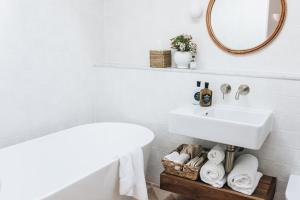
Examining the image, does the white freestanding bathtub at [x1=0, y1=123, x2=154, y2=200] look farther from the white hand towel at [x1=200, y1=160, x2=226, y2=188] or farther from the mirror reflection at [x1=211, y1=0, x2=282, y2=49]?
the mirror reflection at [x1=211, y1=0, x2=282, y2=49]

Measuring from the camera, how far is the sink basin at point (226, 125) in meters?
1.83

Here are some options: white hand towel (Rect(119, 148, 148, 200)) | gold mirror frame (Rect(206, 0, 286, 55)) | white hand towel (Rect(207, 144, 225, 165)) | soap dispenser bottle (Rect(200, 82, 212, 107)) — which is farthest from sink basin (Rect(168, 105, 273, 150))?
gold mirror frame (Rect(206, 0, 286, 55))

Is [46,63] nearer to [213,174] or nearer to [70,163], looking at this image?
[70,163]

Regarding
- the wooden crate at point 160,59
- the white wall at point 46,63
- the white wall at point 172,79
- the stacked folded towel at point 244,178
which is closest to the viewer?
the stacked folded towel at point 244,178

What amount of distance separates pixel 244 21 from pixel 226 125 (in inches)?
38.8

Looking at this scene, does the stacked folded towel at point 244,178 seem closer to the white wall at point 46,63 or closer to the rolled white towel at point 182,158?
the rolled white towel at point 182,158

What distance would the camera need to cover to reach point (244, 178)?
198 centimetres

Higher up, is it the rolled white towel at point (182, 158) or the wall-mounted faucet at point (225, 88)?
the wall-mounted faucet at point (225, 88)

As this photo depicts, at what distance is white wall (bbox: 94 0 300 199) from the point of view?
7.13 ft

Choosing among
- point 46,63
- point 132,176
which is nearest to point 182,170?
point 132,176

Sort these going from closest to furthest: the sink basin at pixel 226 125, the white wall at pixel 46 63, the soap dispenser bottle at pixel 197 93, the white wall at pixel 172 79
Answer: the sink basin at pixel 226 125 < the white wall at pixel 172 79 < the white wall at pixel 46 63 < the soap dispenser bottle at pixel 197 93

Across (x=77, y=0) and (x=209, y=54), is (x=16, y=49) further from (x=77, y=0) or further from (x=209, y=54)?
(x=209, y=54)

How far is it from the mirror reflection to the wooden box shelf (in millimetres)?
1121

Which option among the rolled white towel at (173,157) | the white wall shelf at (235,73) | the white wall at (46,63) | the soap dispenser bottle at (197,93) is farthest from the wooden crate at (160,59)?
the rolled white towel at (173,157)
